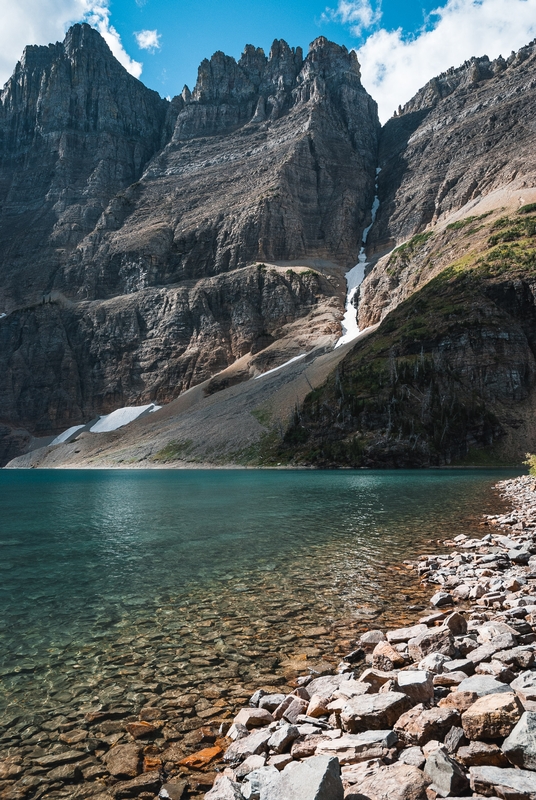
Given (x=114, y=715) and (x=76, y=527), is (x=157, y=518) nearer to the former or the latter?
(x=76, y=527)

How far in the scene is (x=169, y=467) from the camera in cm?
11662

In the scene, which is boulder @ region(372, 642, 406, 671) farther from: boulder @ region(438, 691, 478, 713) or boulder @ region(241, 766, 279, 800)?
boulder @ region(241, 766, 279, 800)

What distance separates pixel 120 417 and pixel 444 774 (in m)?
186

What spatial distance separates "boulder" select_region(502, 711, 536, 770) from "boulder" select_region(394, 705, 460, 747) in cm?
82

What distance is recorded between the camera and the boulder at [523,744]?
453 cm

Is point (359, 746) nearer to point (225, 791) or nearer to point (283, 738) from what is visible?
point (283, 738)

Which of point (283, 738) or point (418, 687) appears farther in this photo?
point (418, 687)

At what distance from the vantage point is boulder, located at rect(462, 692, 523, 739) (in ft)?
16.7

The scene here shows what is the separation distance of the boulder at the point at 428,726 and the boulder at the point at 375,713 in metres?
0.29

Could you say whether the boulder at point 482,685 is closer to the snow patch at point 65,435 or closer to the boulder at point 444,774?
the boulder at point 444,774

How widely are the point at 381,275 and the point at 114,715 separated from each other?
17789cm

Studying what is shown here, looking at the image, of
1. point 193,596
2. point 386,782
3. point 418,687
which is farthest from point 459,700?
point 193,596

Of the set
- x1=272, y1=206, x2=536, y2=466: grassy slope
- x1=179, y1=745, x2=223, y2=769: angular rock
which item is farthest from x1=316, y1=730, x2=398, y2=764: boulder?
x1=272, y1=206, x2=536, y2=466: grassy slope

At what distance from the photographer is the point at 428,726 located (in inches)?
216
